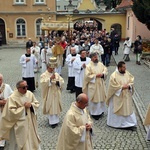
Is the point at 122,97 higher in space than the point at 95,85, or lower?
lower

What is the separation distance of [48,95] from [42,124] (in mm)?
977

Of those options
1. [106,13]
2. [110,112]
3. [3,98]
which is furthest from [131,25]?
[3,98]

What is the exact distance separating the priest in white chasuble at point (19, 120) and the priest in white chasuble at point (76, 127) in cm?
114

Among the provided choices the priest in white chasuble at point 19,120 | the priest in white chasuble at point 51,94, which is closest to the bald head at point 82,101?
the priest in white chasuble at point 19,120

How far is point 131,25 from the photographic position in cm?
3212

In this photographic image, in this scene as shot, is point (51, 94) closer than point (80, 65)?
Yes

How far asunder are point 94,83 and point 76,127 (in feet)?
13.5

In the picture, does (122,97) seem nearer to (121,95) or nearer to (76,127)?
(121,95)

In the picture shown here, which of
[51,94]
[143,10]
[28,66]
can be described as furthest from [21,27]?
[51,94]

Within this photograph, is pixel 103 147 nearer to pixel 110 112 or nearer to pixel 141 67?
pixel 110 112

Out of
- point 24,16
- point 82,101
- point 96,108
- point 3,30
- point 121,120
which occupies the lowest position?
point 121,120

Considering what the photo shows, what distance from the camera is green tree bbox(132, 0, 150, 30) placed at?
20.0 meters

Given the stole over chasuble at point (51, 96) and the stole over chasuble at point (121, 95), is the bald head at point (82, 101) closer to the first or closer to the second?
the stole over chasuble at point (121, 95)

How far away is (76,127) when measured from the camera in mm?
5449
